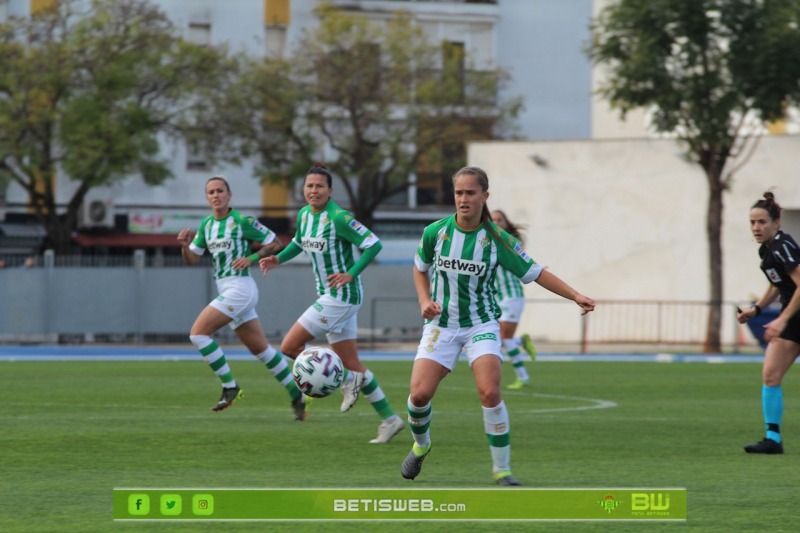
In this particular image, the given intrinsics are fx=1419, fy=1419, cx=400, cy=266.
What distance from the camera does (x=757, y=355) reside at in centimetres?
3133

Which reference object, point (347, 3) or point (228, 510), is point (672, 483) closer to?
point (228, 510)

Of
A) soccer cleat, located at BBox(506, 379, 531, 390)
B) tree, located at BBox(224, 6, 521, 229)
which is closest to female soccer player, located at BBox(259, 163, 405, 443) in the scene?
soccer cleat, located at BBox(506, 379, 531, 390)

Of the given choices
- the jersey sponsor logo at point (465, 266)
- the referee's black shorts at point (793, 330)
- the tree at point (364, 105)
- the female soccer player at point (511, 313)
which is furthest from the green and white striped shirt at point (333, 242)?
the tree at point (364, 105)

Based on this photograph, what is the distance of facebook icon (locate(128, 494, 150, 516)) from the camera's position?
745cm

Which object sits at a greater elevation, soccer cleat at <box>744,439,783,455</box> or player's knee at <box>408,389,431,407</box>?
player's knee at <box>408,389,431,407</box>

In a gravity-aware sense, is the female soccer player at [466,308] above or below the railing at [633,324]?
above

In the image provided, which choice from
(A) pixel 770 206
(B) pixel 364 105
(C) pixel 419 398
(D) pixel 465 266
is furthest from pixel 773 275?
(B) pixel 364 105

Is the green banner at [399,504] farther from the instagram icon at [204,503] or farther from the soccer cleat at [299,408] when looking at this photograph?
the soccer cleat at [299,408]

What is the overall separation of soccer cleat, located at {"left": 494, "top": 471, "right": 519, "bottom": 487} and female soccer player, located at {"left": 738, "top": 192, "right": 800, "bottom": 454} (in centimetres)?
318

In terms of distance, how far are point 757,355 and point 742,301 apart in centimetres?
548

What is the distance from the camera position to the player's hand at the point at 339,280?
12.1 metres

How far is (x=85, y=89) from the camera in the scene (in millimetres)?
40719

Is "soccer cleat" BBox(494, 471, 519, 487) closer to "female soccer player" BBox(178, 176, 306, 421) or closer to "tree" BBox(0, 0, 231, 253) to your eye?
"female soccer player" BBox(178, 176, 306, 421)

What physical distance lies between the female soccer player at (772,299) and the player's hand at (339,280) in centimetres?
329
